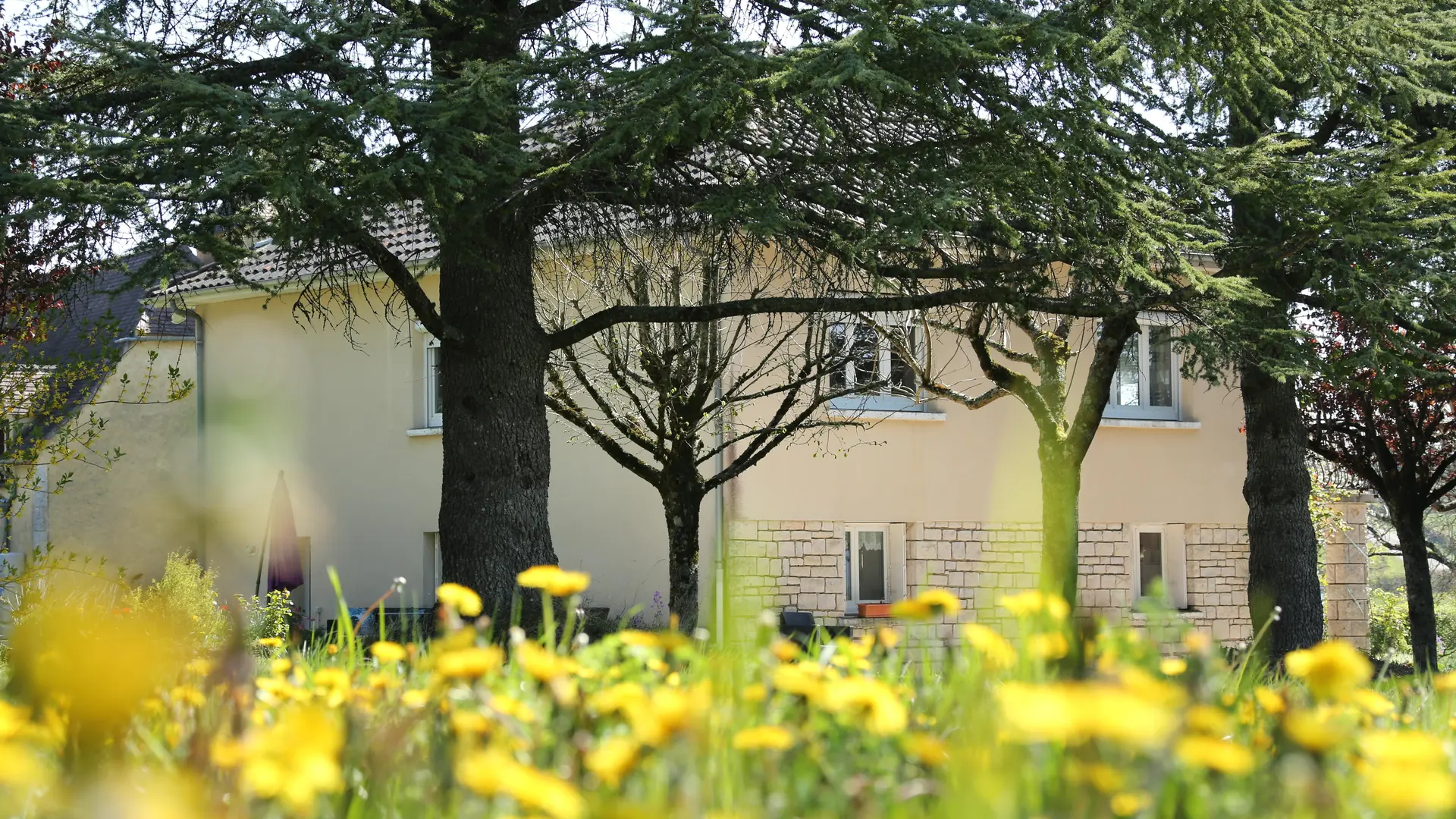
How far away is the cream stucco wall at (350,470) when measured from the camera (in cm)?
1584

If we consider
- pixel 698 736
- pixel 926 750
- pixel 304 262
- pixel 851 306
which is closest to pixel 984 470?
pixel 851 306

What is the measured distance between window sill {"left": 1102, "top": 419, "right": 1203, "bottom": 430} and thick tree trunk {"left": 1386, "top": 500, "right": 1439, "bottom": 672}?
2.64 m

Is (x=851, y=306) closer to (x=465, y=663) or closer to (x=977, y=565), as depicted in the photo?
(x=465, y=663)

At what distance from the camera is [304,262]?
28.0ft

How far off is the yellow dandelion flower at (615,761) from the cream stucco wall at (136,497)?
20.9 meters

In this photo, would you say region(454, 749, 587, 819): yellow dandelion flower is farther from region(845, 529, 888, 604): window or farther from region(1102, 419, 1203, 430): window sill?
region(1102, 419, 1203, 430): window sill

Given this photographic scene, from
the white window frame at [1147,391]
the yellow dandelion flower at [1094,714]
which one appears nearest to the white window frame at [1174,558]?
the white window frame at [1147,391]

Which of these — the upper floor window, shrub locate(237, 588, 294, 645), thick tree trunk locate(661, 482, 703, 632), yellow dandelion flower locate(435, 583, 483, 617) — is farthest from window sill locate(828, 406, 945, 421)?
yellow dandelion flower locate(435, 583, 483, 617)

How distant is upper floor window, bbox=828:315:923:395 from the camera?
12.6 m

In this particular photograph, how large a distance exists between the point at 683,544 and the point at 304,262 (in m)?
4.59

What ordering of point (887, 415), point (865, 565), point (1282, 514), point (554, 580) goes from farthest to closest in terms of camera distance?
1. point (865, 565)
2. point (887, 415)
3. point (1282, 514)
4. point (554, 580)

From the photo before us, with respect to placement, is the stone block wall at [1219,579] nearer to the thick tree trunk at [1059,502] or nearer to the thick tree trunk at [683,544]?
the thick tree trunk at [1059,502]

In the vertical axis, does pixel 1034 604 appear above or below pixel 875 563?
above

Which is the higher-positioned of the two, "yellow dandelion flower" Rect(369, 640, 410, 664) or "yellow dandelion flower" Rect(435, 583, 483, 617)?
"yellow dandelion flower" Rect(435, 583, 483, 617)
